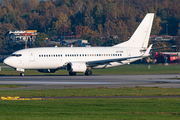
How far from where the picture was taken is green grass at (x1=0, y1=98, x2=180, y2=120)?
18141mm

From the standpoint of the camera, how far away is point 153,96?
86.8 feet

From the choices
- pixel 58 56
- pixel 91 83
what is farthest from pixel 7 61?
pixel 91 83

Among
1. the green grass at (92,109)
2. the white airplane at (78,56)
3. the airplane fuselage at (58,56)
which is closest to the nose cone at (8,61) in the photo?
the white airplane at (78,56)

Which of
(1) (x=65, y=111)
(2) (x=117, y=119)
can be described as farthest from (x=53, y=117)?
(2) (x=117, y=119)

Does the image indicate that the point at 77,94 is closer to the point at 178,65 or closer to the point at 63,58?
the point at 63,58

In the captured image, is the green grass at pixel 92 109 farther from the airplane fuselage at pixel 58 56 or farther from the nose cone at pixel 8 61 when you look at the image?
the airplane fuselage at pixel 58 56

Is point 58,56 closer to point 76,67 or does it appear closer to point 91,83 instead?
point 76,67

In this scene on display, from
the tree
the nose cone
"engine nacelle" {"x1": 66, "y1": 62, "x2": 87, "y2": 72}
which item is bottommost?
"engine nacelle" {"x1": 66, "y1": 62, "x2": 87, "y2": 72}

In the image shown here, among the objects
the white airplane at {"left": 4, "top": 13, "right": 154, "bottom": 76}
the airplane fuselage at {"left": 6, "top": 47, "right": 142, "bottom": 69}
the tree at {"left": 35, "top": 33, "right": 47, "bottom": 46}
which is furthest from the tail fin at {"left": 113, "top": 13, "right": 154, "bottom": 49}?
the tree at {"left": 35, "top": 33, "right": 47, "bottom": 46}

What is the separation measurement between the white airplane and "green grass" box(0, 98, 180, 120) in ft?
90.4

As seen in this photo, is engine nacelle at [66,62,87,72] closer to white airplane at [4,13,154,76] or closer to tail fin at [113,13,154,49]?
white airplane at [4,13,154,76]

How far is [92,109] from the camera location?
2041 cm

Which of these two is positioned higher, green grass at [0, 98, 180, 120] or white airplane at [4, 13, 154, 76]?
white airplane at [4, 13, 154, 76]

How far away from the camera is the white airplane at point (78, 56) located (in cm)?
5084
